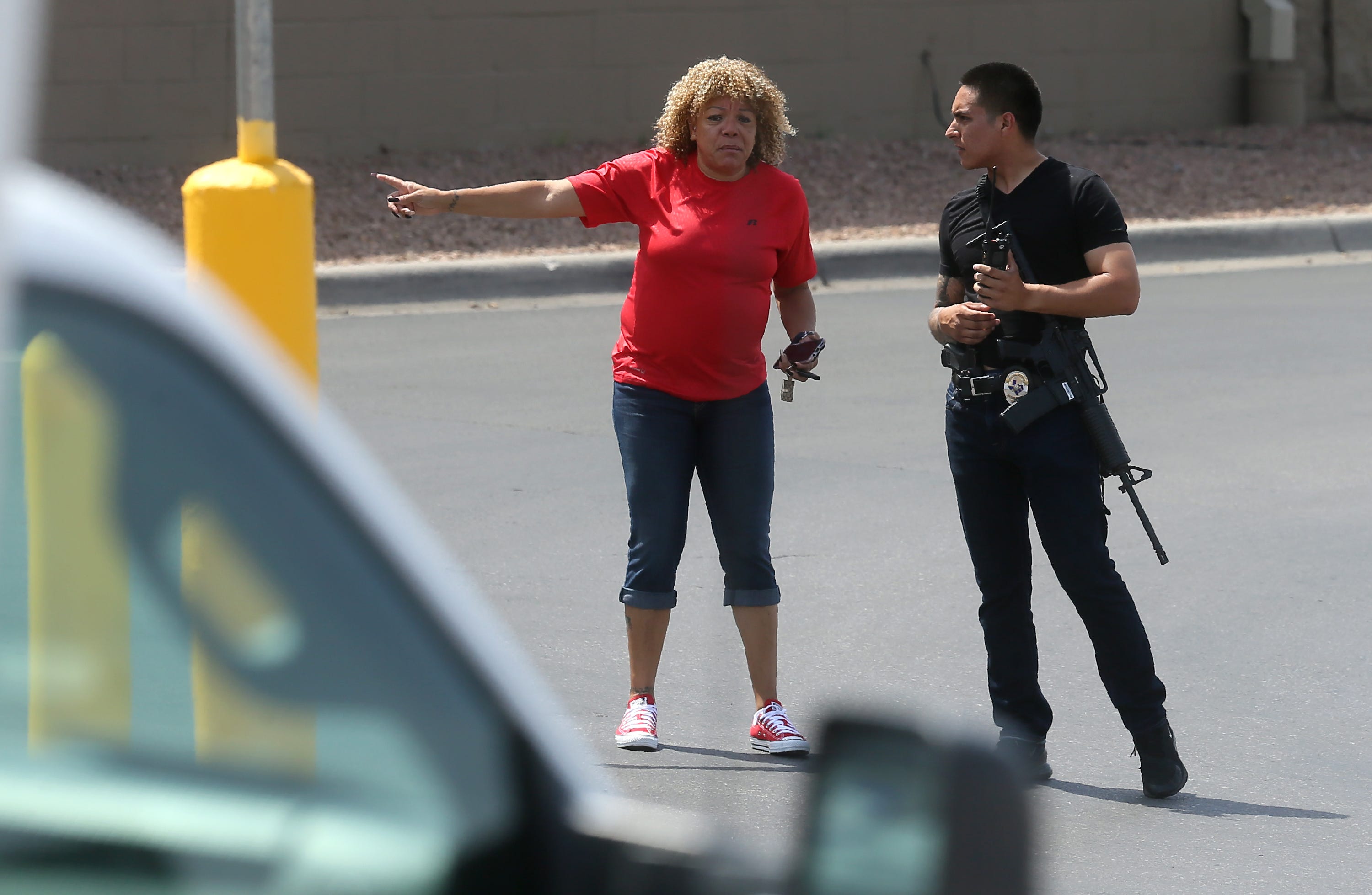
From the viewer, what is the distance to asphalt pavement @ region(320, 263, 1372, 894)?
4.82 metres

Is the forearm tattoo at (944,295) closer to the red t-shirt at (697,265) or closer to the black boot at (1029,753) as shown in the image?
the red t-shirt at (697,265)

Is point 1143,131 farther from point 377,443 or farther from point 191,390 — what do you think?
point 191,390

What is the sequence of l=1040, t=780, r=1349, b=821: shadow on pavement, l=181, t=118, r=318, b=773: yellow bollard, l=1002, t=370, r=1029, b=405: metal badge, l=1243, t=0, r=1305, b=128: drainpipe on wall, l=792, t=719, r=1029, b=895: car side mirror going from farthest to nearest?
l=1243, t=0, r=1305, b=128: drainpipe on wall → l=1002, t=370, r=1029, b=405: metal badge → l=1040, t=780, r=1349, b=821: shadow on pavement → l=181, t=118, r=318, b=773: yellow bollard → l=792, t=719, r=1029, b=895: car side mirror

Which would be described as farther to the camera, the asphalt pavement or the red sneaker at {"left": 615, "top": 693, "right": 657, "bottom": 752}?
the red sneaker at {"left": 615, "top": 693, "right": 657, "bottom": 752}

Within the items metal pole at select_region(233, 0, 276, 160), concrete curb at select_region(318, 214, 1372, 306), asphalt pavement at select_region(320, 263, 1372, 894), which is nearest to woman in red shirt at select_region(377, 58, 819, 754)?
asphalt pavement at select_region(320, 263, 1372, 894)

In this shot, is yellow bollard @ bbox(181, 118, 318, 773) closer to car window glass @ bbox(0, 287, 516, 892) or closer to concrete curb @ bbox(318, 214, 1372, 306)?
car window glass @ bbox(0, 287, 516, 892)

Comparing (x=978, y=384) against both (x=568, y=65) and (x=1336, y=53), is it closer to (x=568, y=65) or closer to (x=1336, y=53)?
(x=568, y=65)

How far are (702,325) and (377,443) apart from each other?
3.86 m

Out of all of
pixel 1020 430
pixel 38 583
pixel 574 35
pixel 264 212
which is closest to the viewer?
pixel 38 583

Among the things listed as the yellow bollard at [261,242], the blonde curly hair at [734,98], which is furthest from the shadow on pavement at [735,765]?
the yellow bollard at [261,242]

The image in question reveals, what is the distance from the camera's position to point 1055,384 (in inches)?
190

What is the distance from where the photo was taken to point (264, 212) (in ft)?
12.1

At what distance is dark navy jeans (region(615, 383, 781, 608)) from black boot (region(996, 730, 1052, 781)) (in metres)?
0.74

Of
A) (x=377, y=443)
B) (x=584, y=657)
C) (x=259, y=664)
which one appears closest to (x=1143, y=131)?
(x=377, y=443)
